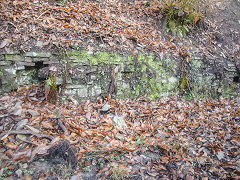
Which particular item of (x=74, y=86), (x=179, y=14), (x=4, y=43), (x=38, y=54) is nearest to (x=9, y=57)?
(x=4, y=43)

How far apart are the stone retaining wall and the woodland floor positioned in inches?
9.2

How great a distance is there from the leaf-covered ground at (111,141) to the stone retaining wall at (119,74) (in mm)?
302

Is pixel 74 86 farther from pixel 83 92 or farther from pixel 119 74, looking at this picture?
pixel 119 74

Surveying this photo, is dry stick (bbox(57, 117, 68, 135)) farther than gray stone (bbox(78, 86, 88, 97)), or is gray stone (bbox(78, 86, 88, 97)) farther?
gray stone (bbox(78, 86, 88, 97))

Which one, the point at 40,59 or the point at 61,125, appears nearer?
the point at 61,125

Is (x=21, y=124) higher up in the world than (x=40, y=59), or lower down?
lower down

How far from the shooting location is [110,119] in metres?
3.58

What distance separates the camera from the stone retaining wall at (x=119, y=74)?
365cm

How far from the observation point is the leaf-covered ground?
7.27 ft

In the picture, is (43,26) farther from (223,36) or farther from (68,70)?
(223,36)

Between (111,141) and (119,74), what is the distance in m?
1.96

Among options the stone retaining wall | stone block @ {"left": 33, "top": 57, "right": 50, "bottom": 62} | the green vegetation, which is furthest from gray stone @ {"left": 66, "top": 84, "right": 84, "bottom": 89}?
the green vegetation

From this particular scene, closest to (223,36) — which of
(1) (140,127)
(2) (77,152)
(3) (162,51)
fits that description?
(3) (162,51)

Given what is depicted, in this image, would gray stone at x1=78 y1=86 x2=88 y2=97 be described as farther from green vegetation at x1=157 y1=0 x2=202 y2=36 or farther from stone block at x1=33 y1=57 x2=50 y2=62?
green vegetation at x1=157 y1=0 x2=202 y2=36
